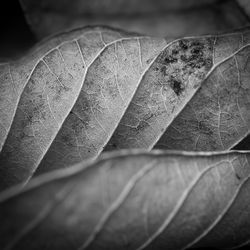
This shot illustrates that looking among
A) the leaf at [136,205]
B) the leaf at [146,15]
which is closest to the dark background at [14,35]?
the leaf at [146,15]

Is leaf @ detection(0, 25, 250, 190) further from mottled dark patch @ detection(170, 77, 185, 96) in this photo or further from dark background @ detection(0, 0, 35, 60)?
dark background @ detection(0, 0, 35, 60)

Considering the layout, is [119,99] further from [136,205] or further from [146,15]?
[146,15]

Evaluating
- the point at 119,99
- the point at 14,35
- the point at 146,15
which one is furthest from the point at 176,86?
the point at 14,35

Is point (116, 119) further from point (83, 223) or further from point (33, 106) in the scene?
point (83, 223)

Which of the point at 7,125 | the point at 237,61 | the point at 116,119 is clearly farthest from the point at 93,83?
the point at 237,61

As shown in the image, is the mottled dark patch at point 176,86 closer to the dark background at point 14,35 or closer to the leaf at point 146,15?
the leaf at point 146,15

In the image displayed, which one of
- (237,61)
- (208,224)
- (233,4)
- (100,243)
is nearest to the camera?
(100,243)

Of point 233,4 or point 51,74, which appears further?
point 233,4
